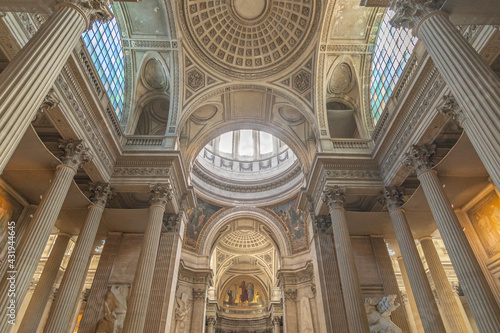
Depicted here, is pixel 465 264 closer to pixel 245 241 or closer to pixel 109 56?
pixel 109 56

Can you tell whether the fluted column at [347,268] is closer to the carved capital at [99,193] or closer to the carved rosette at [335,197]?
the carved rosette at [335,197]

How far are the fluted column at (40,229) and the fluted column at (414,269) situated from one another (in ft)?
33.5

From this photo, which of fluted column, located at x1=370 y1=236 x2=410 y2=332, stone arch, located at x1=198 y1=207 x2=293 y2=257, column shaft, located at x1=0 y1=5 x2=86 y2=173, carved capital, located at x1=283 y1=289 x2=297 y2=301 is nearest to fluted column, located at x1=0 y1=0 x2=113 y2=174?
column shaft, located at x1=0 y1=5 x2=86 y2=173

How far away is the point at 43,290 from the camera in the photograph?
10750mm

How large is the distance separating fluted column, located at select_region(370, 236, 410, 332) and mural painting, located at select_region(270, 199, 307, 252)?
11.3m

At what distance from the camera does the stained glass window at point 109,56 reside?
10.6 metres

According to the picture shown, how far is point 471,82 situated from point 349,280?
689 centimetres

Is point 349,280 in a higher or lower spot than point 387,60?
lower

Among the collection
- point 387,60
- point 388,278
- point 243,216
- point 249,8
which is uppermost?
point 249,8

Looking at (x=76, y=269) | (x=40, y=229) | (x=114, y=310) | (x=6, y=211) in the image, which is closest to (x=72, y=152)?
(x=40, y=229)

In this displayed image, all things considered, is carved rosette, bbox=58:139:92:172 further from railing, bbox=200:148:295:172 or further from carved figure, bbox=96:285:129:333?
railing, bbox=200:148:295:172

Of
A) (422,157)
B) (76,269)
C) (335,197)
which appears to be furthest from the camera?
(335,197)

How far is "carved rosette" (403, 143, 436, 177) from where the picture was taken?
9102 mm

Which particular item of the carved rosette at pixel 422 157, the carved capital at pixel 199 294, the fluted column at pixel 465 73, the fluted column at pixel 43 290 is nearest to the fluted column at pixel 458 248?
the carved rosette at pixel 422 157
